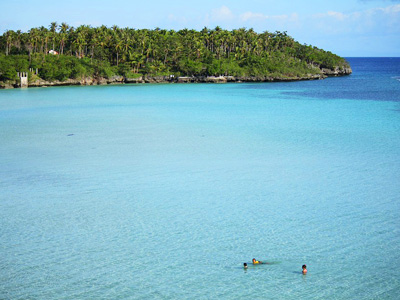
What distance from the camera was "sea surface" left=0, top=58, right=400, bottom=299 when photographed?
439 inches

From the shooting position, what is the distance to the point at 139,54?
84.2 m

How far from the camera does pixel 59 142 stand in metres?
27.7

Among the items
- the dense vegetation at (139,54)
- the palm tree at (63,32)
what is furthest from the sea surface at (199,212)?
the palm tree at (63,32)

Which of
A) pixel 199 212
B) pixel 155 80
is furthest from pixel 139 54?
pixel 199 212

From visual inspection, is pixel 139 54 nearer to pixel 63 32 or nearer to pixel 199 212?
pixel 63 32

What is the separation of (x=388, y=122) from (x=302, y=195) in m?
20.7

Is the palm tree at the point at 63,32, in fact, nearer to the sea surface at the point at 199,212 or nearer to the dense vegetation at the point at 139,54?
the dense vegetation at the point at 139,54

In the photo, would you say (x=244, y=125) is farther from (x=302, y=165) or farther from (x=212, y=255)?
(x=212, y=255)

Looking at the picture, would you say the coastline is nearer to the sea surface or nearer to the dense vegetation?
the dense vegetation

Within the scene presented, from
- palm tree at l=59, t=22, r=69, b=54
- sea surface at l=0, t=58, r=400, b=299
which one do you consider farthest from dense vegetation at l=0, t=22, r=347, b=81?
sea surface at l=0, t=58, r=400, b=299

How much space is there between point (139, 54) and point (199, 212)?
71.8 meters

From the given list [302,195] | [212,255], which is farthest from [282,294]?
[302,195]

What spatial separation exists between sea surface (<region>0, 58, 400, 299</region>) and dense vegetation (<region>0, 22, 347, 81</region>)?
140 feet

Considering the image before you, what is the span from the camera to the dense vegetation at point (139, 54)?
73250 millimetres
